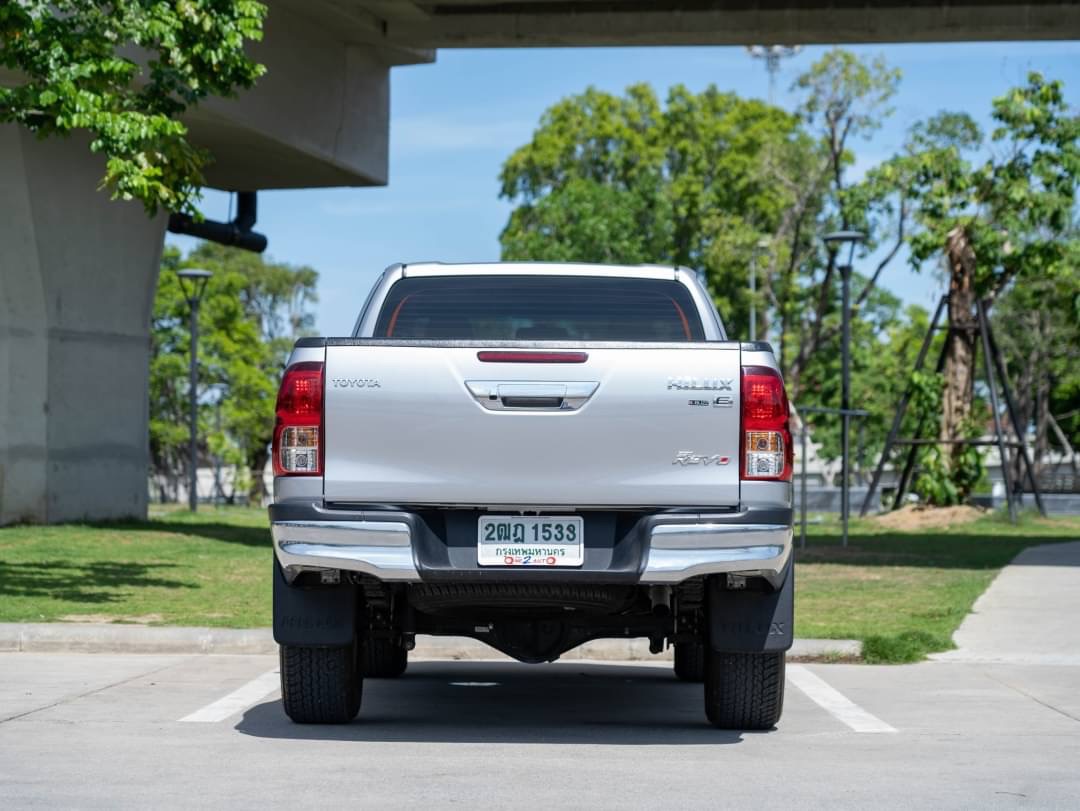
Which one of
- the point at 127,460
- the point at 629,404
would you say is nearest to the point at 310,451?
the point at 629,404

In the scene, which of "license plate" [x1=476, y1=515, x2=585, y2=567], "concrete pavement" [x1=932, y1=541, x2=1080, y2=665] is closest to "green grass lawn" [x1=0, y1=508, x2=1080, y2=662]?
"concrete pavement" [x1=932, y1=541, x2=1080, y2=665]

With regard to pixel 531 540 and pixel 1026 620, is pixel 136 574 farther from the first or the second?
pixel 531 540

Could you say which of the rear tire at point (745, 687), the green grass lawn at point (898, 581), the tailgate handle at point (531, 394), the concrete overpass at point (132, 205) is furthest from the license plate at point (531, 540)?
the concrete overpass at point (132, 205)

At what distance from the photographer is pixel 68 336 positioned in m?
24.6

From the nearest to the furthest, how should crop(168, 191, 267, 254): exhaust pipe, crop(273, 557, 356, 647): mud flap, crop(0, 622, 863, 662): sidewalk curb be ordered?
crop(273, 557, 356, 647): mud flap → crop(0, 622, 863, 662): sidewalk curb → crop(168, 191, 267, 254): exhaust pipe

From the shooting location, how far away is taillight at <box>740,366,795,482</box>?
732cm

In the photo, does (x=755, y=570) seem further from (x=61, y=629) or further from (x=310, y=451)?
(x=61, y=629)

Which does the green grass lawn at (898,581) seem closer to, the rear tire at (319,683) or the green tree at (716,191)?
the rear tire at (319,683)

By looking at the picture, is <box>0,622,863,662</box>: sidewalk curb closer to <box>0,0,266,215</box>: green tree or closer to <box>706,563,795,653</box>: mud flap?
<box>706,563,795,653</box>: mud flap

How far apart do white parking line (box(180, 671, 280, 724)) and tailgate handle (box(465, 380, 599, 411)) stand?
90.2 inches

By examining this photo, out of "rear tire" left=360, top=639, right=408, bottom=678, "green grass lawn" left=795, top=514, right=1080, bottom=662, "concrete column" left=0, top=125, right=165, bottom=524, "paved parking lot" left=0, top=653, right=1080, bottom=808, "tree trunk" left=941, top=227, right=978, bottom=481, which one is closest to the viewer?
"paved parking lot" left=0, top=653, right=1080, bottom=808

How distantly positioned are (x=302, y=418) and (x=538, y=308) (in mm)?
1778

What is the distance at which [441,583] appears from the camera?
291 inches

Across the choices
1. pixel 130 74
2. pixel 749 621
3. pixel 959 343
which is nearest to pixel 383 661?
pixel 749 621
